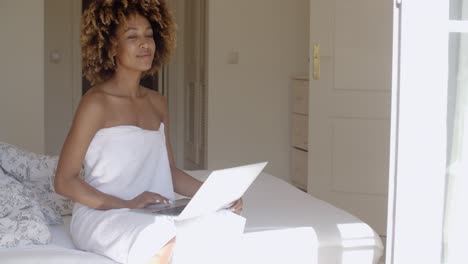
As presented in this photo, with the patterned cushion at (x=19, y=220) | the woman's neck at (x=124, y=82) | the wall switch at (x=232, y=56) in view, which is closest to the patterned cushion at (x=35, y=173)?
the patterned cushion at (x=19, y=220)

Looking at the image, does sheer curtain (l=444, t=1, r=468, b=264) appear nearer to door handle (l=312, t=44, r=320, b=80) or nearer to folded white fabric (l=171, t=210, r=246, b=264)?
folded white fabric (l=171, t=210, r=246, b=264)

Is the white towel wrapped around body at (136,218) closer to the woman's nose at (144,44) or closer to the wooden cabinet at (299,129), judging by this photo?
the woman's nose at (144,44)

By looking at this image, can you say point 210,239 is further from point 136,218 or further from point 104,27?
point 104,27

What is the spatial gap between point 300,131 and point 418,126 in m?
4.22

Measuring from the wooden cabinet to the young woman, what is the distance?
320 centimetres

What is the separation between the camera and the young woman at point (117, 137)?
2.34 metres

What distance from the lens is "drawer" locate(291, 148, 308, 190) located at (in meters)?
5.94


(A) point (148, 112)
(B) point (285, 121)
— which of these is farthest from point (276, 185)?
(B) point (285, 121)

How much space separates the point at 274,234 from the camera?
2.49 metres

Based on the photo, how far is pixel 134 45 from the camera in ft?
8.36

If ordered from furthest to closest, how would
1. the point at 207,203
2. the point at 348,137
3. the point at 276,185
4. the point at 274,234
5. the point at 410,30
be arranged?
the point at 348,137 < the point at 276,185 < the point at 274,234 < the point at 207,203 < the point at 410,30

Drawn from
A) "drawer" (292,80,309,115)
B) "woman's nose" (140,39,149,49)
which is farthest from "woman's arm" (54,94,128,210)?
"drawer" (292,80,309,115)

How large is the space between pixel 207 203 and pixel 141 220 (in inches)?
8.5

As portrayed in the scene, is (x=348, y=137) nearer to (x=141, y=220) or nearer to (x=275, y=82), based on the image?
(x=275, y=82)
